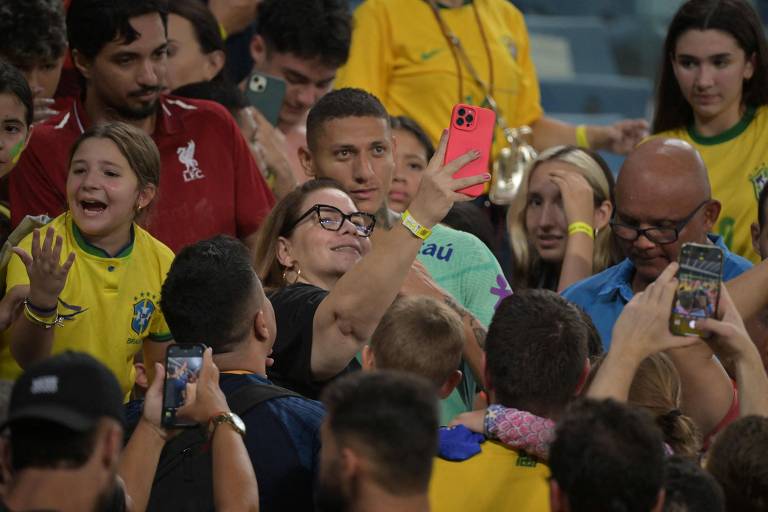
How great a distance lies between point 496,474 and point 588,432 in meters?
0.54

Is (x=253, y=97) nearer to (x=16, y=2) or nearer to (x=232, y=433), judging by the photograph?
(x=16, y=2)

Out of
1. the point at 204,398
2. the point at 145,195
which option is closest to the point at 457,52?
the point at 145,195

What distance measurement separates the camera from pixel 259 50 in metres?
6.50

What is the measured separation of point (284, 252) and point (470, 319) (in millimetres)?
658

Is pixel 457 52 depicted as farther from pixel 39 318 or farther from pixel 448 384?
pixel 39 318

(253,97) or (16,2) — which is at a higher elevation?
(16,2)

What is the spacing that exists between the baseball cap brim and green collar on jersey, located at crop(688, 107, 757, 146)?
371 cm

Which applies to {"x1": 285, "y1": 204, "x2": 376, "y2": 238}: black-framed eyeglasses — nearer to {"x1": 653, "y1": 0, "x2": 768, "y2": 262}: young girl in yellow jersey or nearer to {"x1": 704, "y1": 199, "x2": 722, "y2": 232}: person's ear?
{"x1": 704, "y1": 199, "x2": 722, "y2": 232}: person's ear

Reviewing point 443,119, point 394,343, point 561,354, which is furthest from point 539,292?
point 443,119

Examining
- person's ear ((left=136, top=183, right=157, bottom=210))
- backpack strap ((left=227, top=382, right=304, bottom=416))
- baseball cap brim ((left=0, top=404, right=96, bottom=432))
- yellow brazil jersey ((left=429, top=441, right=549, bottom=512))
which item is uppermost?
person's ear ((left=136, top=183, right=157, bottom=210))

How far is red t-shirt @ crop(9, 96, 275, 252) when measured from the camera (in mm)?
4863

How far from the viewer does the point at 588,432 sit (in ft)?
9.05

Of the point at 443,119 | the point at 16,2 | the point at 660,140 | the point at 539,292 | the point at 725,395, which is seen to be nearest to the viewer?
the point at 539,292

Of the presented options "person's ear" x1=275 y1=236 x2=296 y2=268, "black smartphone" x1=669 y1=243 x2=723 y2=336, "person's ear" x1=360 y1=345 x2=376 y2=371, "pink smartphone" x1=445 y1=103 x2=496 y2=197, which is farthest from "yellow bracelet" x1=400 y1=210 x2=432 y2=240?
"person's ear" x1=275 y1=236 x2=296 y2=268
